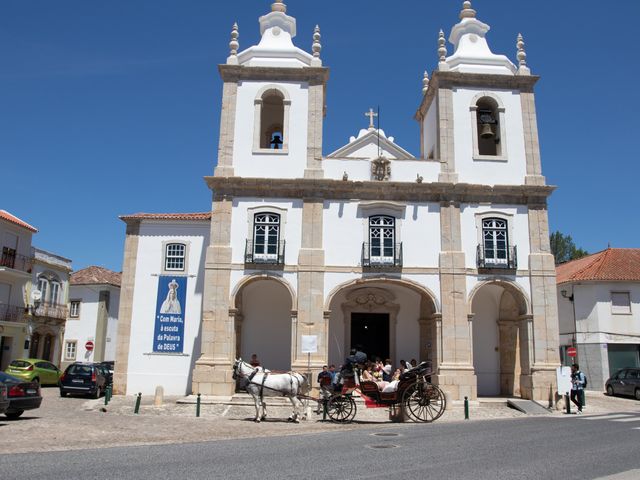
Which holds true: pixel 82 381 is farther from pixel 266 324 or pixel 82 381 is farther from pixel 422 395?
pixel 422 395

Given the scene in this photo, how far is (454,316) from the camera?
67.9 ft

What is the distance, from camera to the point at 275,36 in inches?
950

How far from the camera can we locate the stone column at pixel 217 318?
65.0ft

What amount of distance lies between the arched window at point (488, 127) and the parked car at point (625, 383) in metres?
11.2

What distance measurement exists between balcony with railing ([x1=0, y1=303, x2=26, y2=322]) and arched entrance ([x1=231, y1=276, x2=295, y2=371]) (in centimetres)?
1679

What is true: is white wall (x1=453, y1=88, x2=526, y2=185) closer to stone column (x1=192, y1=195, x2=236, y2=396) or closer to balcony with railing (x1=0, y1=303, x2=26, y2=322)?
stone column (x1=192, y1=195, x2=236, y2=396)

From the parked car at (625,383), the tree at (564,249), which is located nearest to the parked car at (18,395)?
the parked car at (625,383)

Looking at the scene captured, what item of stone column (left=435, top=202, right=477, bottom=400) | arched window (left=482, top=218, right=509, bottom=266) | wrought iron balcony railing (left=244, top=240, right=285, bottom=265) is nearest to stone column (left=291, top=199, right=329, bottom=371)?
wrought iron balcony railing (left=244, top=240, right=285, bottom=265)

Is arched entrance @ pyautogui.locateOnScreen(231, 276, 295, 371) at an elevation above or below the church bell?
below

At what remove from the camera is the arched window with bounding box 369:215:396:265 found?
833 inches

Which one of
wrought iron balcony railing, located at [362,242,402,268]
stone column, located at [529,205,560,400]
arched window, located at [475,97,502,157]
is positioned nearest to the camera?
stone column, located at [529,205,560,400]

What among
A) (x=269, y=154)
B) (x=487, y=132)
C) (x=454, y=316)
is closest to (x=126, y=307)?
(x=269, y=154)

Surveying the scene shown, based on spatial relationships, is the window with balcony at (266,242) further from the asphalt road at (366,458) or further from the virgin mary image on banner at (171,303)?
the asphalt road at (366,458)

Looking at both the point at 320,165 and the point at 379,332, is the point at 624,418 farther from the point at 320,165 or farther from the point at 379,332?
the point at 320,165
